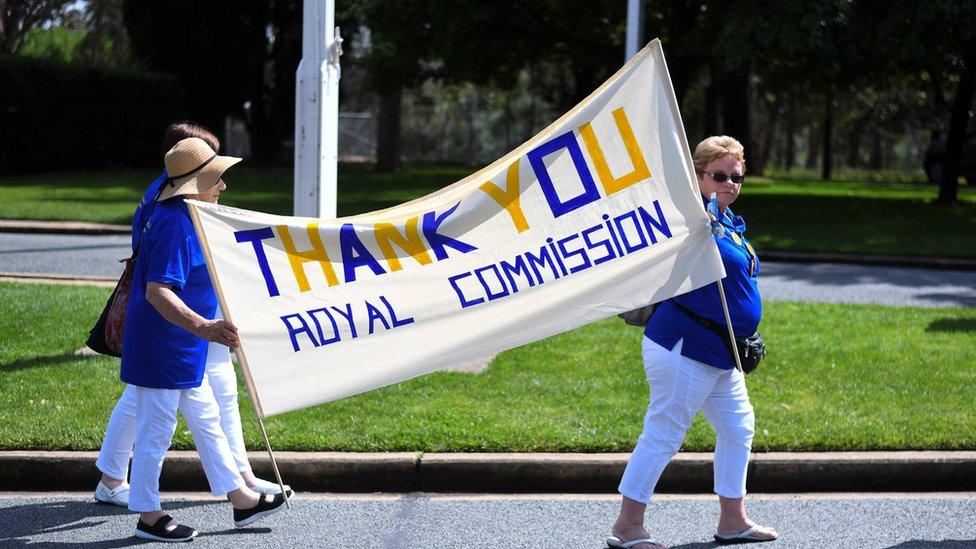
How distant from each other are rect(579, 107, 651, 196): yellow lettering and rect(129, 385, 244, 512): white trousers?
1.86 m

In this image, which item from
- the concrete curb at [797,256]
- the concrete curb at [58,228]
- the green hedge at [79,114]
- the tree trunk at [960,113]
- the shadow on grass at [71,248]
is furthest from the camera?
the green hedge at [79,114]

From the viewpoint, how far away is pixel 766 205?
23188 mm

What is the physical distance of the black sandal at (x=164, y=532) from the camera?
487 centimetres

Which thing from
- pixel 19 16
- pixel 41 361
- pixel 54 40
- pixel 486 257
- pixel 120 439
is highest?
pixel 19 16

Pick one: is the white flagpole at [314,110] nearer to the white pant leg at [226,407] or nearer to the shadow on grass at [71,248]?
the white pant leg at [226,407]

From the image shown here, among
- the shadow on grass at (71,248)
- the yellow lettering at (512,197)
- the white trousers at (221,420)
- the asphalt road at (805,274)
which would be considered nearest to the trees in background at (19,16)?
the asphalt road at (805,274)

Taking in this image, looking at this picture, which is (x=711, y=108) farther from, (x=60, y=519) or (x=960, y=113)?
(x=60, y=519)

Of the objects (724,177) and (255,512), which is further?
(255,512)

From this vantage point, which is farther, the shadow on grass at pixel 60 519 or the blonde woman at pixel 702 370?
the shadow on grass at pixel 60 519

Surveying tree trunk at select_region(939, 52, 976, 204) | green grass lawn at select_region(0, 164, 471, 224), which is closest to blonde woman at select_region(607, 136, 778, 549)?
green grass lawn at select_region(0, 164, 471, 224)

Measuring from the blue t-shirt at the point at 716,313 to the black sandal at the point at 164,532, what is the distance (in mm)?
2052

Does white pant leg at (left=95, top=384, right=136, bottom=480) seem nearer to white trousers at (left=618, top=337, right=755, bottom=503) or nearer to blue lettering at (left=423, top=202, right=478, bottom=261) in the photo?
blue lettering at (left=423, top=202, right=478, bottom=261)

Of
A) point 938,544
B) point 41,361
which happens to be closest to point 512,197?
point 938,544

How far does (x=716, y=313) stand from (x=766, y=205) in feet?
62.7
